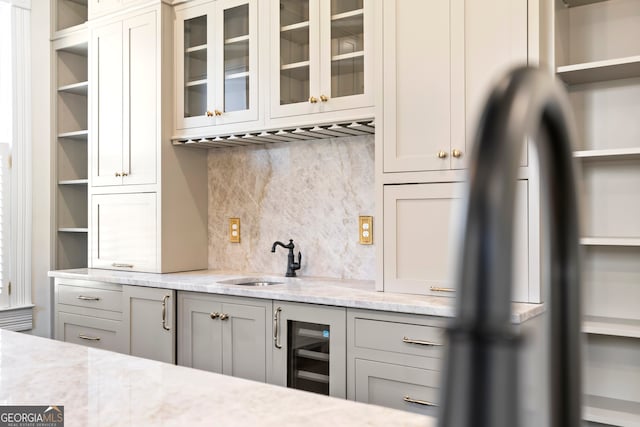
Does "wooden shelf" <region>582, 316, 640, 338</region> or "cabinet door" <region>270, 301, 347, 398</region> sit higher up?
"wooden shelf" <region>582, 316, 640, 338</region>

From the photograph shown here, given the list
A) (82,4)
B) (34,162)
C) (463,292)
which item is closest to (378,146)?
(463,292)

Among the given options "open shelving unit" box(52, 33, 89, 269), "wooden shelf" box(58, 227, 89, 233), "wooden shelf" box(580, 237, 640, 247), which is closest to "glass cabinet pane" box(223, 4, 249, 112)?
"open shelving unit" box(52, 33, 89, 269)

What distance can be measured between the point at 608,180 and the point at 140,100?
2.66m

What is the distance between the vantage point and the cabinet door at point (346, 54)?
2762 mm

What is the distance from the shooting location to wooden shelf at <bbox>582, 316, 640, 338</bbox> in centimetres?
218

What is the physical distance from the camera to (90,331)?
3.55m

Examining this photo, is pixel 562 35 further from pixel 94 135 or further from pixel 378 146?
pixel 94 135

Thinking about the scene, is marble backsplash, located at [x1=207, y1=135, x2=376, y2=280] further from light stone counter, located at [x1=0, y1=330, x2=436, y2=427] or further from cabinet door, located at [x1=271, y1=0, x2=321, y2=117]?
light stone counter, located at [x1=0, y1=330, x2=436, y2=427]

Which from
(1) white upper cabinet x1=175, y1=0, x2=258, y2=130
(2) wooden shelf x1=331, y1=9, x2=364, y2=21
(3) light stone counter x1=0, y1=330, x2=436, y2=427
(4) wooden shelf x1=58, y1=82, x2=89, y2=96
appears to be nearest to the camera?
(3) light stone counter x1=0, y1=330, x2=436, y2=427

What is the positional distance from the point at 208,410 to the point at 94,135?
10.4 feet

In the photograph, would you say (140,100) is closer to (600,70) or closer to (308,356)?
(308,356)

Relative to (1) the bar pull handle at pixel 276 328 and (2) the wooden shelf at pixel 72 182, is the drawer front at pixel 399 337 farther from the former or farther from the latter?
(2) the wooden shelf at pixel 72 182

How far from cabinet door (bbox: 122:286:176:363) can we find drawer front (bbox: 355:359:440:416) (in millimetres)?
1175

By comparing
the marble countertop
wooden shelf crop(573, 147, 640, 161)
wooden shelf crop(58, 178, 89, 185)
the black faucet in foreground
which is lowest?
the marble countertop
